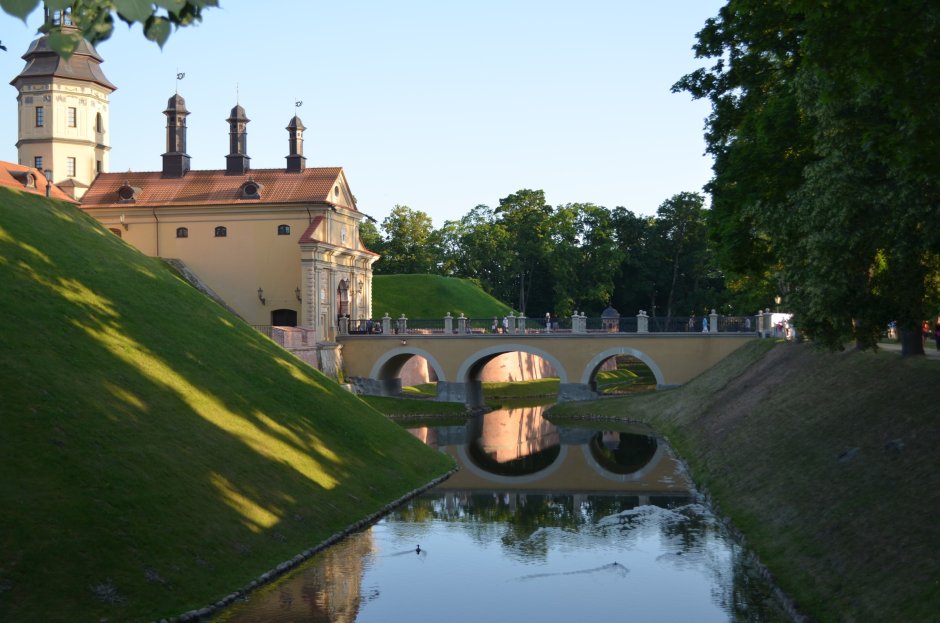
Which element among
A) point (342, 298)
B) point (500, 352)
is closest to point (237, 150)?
point (342, 298)

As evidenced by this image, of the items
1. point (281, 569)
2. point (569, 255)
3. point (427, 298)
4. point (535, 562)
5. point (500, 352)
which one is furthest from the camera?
point (569, 255)

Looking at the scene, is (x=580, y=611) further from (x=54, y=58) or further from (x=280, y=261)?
(x=54, y=58)

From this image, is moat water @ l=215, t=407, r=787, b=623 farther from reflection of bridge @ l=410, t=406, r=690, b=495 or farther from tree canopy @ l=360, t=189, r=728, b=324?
tree canopy @ l=360, t=189, r=728, b=324

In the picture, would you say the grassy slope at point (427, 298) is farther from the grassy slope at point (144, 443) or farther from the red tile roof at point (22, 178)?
the grassy slope at point (144, 443)

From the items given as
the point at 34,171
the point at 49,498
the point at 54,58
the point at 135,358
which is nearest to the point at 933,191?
the point at 49,498

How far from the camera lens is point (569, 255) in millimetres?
106188

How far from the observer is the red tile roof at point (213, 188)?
6894 cm

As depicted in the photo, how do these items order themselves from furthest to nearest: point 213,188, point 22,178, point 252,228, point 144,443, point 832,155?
point 213,188, point 252,228, point 22,178, point 144,443, point 832,155

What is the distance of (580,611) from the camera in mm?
23250

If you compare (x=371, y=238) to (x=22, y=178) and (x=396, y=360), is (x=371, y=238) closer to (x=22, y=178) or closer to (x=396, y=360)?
(x=396, y=360)

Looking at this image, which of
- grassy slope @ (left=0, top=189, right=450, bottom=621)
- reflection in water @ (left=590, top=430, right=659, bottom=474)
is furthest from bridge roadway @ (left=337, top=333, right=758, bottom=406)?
grassy slope @ (left=0, top=189, right=450, bottom=621)

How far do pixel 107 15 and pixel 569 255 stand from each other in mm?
99533

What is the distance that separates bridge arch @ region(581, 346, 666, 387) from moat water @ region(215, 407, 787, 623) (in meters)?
22.6

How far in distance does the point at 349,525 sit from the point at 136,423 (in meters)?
6.89
